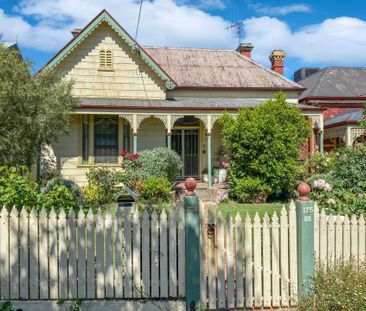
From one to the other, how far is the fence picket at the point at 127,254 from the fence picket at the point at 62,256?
70cm

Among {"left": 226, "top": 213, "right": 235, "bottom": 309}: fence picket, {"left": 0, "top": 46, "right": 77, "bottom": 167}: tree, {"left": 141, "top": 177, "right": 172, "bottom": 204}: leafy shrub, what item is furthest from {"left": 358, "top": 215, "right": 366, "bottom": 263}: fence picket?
{"left": 0, "top": 46, "right": 77, "bottom": 167}: tree

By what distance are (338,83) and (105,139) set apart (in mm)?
17070

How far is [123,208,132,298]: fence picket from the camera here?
455cm

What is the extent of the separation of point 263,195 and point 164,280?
8.48 metres

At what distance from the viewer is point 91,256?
455 centimetres

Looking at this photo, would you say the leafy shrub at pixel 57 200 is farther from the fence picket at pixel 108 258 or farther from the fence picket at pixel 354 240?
the fence picket at pixel 354 240

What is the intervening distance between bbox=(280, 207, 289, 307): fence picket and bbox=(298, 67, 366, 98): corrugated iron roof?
2119 centimetres

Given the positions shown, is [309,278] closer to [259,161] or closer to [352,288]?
[352,288]

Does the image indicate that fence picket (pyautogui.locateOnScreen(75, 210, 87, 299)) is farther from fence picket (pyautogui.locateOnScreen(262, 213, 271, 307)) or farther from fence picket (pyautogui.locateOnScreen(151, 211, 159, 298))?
fence picket (pyautogui.locateOnScreen(262, 213, 271, 307))

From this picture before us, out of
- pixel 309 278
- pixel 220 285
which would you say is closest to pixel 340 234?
pixel 309 278

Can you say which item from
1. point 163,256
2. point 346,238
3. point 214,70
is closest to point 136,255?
point 163,256

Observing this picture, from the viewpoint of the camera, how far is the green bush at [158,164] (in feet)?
44.1

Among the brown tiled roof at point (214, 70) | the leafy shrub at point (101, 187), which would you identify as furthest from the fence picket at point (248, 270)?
the brown tiled roof at point (214, 70)

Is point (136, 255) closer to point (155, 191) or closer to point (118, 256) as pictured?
point (118, 256)
